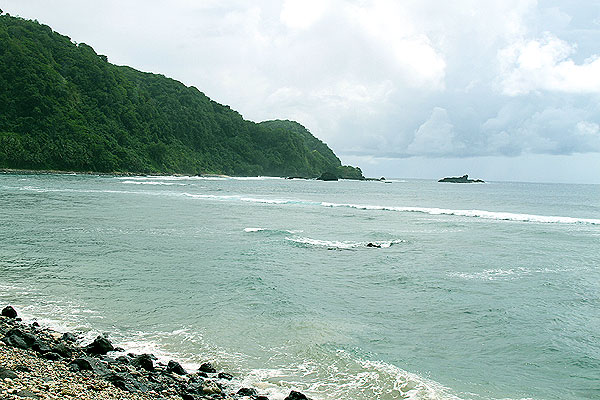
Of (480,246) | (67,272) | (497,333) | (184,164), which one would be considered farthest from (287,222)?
(184,164)

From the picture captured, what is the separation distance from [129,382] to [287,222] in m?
27.1

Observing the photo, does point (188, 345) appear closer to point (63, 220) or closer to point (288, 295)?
point (288, 295)

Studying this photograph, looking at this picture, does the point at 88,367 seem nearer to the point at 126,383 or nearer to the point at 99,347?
the point at 126,383

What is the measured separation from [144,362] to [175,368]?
543 mm

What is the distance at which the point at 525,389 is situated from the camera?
8.47m

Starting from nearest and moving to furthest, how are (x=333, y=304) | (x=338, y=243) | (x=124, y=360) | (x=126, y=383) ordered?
(x=126, y=383)
(x=124, y=360)
(x=333, y=304)
(x=338, y=243)

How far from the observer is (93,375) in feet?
24.1

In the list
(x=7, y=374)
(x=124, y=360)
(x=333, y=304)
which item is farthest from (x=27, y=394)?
(x=333, y=304)

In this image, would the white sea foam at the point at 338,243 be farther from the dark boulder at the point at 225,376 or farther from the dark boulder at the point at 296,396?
the dark boulder at the point at 296,396

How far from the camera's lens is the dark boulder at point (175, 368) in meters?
8.18

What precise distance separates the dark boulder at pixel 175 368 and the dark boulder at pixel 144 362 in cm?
30

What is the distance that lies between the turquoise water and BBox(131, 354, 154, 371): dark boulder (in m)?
0.78

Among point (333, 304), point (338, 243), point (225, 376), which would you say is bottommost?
point (225, 376)

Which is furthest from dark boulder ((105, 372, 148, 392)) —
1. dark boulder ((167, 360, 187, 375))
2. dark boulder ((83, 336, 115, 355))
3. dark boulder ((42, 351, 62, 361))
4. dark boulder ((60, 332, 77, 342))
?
dark boulder ((60, 332, 77, 342))
